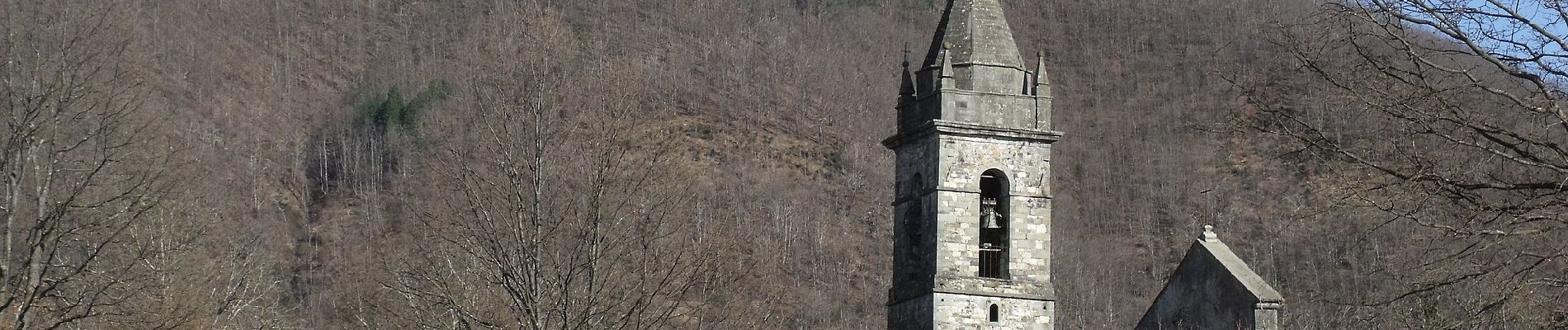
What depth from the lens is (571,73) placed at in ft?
73.5

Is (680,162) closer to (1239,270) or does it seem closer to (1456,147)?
(1239,270)

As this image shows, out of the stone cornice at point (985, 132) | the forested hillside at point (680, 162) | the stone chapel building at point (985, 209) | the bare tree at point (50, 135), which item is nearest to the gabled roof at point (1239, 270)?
the stone chapel building at point (985, 209)

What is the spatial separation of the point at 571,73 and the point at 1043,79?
11606mm

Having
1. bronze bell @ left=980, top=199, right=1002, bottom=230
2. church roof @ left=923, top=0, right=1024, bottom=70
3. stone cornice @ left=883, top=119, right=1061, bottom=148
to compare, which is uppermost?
church roof @ left=923, top=0, right=1024, bottom=70

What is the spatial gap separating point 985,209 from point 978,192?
460mm

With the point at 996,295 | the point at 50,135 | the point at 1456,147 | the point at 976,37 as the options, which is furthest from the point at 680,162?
the point at 1456,147

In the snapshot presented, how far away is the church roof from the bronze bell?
1.96m

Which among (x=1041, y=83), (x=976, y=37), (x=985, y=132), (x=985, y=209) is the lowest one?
(x=985, y=209)

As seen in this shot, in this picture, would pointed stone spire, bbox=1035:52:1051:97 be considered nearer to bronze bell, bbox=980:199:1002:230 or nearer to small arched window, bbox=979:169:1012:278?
small arched window, bbox=979:169:1012:278

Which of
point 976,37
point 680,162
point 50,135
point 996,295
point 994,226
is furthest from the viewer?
point 680,162

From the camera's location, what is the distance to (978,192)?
1262 inches

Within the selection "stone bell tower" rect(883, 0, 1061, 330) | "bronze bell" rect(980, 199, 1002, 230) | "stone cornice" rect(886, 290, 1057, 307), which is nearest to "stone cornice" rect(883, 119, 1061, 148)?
"stone bell tower" rect(883, 0, 1061, 330)

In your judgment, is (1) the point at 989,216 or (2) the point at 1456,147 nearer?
(2) the point at 1456,147

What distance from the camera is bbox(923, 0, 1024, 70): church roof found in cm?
3253
